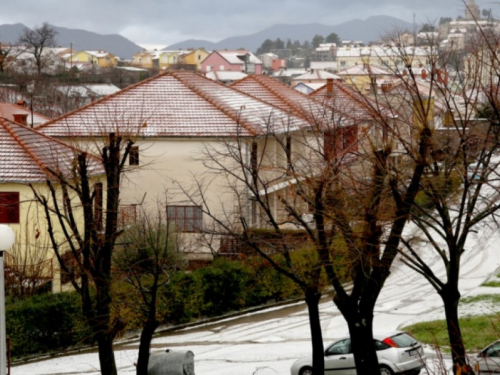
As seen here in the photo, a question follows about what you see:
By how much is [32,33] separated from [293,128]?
339 ft

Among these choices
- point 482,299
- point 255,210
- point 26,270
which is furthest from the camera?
point 255,210

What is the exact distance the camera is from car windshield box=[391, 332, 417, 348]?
20.9 metres

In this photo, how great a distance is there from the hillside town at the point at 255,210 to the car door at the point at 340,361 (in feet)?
0.15

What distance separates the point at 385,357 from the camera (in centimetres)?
2053

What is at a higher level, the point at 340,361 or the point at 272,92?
the point at 272,92

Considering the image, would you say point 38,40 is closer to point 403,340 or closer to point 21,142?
point 21,142

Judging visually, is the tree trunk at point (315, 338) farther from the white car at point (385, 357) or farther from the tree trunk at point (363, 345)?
the white car at point (385, 357)

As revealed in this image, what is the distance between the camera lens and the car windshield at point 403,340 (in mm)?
20870

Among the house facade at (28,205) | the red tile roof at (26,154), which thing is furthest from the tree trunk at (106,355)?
the red tile roof at (26,154)

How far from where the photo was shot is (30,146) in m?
35.4

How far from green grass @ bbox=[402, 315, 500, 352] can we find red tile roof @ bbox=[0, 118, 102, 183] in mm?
12184

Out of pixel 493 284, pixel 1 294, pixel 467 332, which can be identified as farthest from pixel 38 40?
pixel 1 294

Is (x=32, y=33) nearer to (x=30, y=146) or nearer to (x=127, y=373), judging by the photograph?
(x=30, y=146)

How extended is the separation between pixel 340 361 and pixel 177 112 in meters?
21.7
